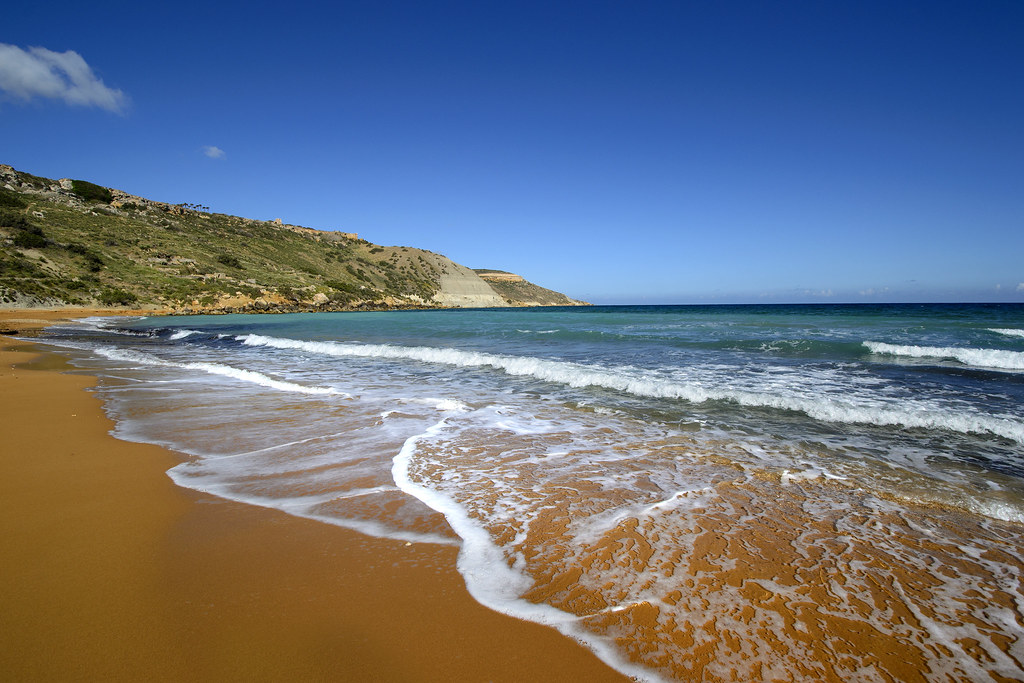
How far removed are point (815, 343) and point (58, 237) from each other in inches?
2444

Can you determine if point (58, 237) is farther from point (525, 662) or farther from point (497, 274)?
point (497, 274)

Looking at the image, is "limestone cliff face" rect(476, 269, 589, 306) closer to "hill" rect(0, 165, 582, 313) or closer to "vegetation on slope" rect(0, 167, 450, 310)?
"hill" rect(0, 165, 582, 313)

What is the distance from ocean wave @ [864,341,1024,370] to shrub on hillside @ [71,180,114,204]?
85.7m

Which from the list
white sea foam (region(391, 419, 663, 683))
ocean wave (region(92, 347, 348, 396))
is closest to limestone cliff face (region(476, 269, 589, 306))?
ocean wave (region(92, 347, 348, 396))

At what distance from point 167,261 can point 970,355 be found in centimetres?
6315

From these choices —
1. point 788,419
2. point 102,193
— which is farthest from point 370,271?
point 788,419

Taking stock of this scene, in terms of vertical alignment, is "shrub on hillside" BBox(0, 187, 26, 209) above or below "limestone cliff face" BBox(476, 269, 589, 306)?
above

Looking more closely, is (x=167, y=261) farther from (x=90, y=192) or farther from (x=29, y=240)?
(x=90, y=192)

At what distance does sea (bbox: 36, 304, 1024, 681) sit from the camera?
2.27 m

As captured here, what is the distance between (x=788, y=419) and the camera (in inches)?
262

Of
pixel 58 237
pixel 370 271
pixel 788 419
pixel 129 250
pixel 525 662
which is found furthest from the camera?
pixel 370 271

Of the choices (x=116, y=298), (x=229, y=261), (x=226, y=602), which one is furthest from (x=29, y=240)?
(x=226, y=602)

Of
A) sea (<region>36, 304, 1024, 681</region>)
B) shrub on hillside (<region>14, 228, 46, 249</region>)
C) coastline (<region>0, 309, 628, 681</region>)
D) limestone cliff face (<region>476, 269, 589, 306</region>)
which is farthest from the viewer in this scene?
limestone cliff face (<region>476, 269, 589, 306</region>)

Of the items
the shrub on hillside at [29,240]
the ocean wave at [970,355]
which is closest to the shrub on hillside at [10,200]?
the shrub on hillside at [29,240]
